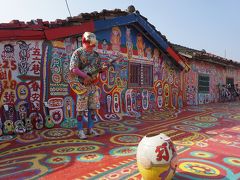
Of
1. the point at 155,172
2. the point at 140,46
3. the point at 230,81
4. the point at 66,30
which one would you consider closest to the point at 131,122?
the point at 66,30

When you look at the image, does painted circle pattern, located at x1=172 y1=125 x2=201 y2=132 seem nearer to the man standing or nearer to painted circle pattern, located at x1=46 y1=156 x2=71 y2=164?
the man standing

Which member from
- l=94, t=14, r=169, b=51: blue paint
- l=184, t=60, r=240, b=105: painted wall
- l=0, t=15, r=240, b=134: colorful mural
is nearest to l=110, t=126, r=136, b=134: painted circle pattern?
l=0, t=15, r=240, b=134: colorful mural

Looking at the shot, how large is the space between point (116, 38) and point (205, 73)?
27.0ft

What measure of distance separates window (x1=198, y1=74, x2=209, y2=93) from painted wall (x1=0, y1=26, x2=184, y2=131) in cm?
456

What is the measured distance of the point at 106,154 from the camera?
388cm

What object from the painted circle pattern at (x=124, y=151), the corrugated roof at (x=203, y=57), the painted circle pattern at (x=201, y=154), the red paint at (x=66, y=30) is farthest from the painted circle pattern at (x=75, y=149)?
the corrugated roof at (x=203, y=57)

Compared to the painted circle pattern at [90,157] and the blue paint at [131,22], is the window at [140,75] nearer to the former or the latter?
the blue paint at [131,22]

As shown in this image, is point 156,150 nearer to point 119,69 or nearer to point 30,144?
point 30,144

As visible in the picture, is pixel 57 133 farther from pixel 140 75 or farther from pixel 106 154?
pixel 140 75

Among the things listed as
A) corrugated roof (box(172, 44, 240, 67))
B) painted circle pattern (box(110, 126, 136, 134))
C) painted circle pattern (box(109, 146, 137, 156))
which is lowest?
painted circle pattern (box(109, 146, 137, 156))

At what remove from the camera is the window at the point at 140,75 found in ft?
28.0

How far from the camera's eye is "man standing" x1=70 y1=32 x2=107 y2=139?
15.3 ft

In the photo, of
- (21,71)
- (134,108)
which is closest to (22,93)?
(21,71)

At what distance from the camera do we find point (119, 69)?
25.9 feet
